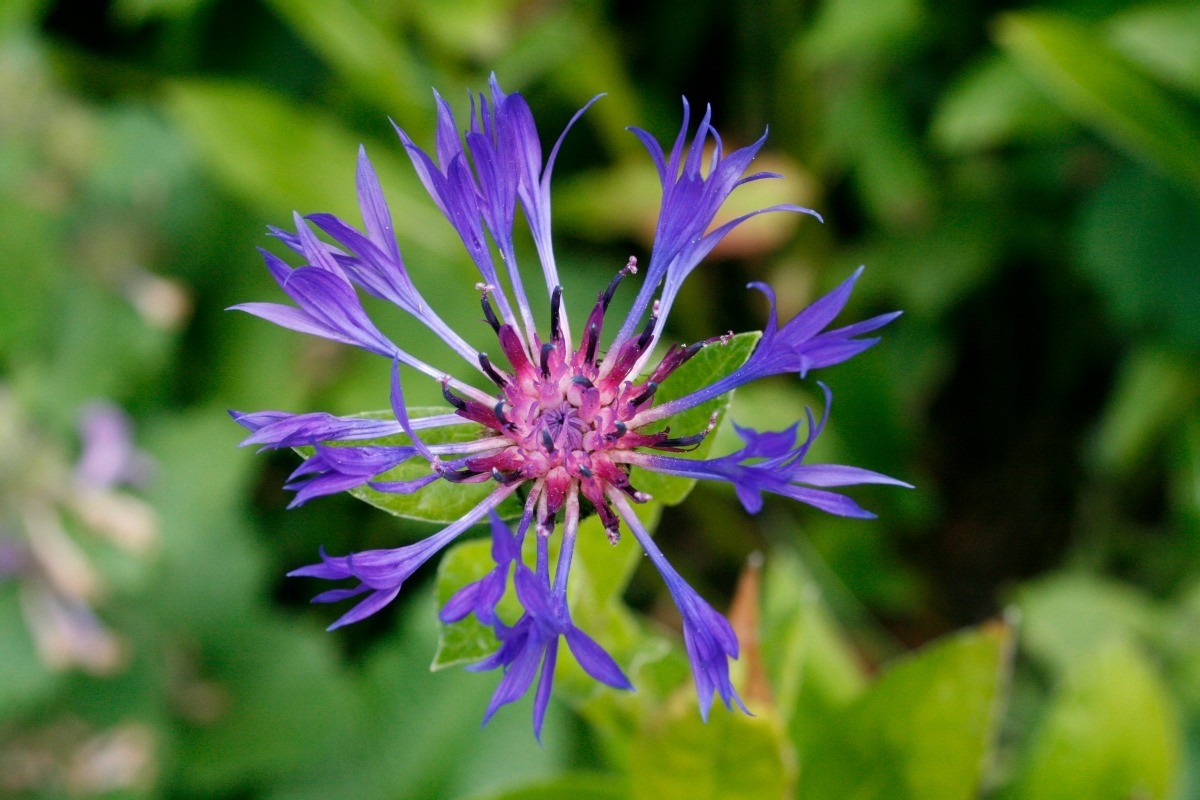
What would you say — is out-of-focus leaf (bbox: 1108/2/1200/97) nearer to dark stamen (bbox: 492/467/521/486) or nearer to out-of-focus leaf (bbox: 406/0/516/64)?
out-of-focus leaf (bbox: 406/0/516/64)

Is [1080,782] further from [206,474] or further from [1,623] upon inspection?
[1,623]

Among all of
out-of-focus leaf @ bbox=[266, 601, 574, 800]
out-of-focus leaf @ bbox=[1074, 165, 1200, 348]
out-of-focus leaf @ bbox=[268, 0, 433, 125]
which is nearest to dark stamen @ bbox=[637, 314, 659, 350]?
out-of-focus leaf @ bbox=[266, 601, 574, 800]

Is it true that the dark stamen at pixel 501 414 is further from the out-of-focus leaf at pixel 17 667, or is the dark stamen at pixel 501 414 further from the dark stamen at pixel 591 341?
the out-of-focus leaf at pixel 17 667

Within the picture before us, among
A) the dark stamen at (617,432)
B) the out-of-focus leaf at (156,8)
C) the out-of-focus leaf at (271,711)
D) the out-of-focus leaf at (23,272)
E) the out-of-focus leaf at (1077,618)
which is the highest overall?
the out-of-focus leaf at (156,8)

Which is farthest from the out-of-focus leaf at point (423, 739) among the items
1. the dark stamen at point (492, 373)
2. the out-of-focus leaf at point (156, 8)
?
the out-of-focus leaf at point (156, 8)

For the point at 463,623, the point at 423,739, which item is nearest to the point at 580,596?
the point at 463,623

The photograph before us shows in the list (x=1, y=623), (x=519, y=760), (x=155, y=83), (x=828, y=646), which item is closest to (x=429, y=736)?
(x=519, y=760)
